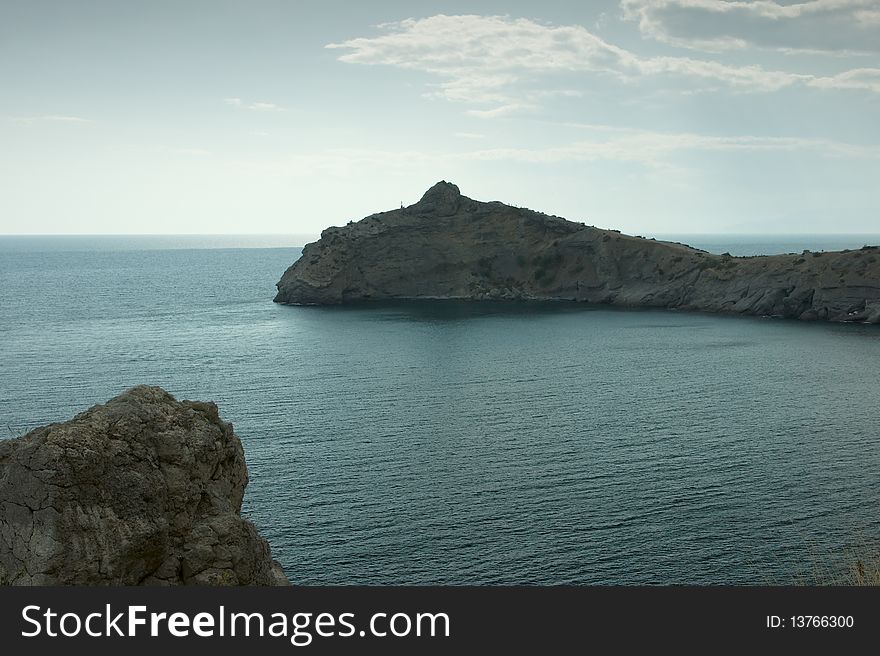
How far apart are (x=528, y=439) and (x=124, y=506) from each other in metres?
55.9

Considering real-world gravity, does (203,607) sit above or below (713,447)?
above

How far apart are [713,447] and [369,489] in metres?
33.4

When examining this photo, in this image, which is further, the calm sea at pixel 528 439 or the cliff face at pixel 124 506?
the calm sea at pixel 528 439

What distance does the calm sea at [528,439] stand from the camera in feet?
173

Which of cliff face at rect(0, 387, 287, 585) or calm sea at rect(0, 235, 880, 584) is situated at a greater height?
cliff face at rect(0, 387, 287, 585)

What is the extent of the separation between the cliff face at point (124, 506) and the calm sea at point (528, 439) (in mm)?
19811

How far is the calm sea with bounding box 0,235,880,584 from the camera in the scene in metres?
52.8

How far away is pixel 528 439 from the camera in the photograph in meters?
80.2

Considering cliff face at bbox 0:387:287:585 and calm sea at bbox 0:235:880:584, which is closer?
cliff face at bbox 0:387:287:585

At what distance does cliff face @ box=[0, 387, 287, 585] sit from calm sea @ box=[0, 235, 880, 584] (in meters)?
19.8

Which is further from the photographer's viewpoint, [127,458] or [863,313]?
[863,313]

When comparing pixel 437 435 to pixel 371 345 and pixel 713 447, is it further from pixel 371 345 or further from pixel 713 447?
pixel 371 345

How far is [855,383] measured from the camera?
346 ft

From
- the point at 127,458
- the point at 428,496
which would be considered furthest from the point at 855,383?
the point at 127,458
